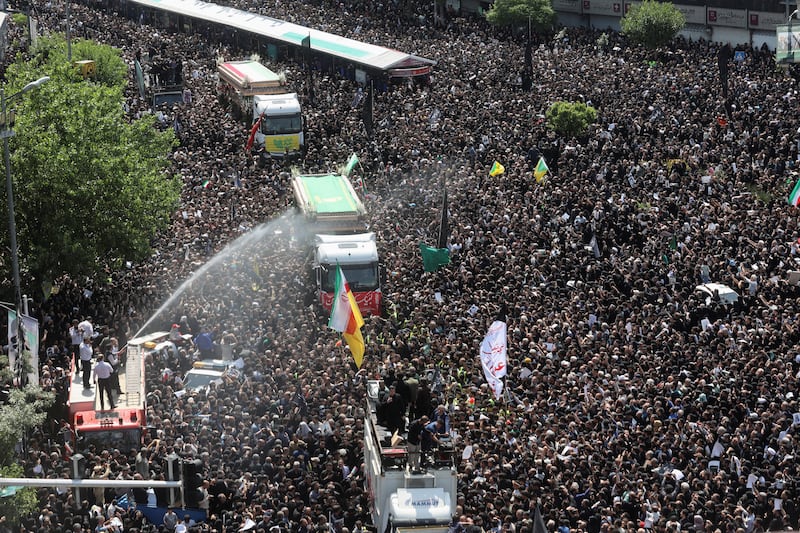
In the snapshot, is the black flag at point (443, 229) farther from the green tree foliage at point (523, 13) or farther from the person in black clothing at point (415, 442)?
the green tree foliage at point (523, 13)

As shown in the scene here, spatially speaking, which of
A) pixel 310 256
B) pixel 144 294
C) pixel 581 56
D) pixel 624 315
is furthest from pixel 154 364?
pixel 581 56

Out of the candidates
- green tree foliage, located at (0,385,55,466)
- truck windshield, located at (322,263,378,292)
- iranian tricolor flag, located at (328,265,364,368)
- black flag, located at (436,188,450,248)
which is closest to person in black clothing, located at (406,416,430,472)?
iranian tricolor flag, located at (328,265,364,368)

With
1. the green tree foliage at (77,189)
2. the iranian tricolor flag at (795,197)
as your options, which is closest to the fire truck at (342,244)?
the green tree foliage at (77,189)

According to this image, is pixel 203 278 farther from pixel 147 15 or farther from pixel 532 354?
pixel 147 15

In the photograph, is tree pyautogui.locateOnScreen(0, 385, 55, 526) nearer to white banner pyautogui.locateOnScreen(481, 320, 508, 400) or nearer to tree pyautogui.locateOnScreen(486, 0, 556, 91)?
white banner pyautogui.locateOnScreen(481, 320, 508, 400)

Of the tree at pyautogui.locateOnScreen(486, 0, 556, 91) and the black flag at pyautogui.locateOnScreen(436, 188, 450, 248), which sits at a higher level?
the tree at pyautogui.locateOnScreen(486, 0, 556, 91)
